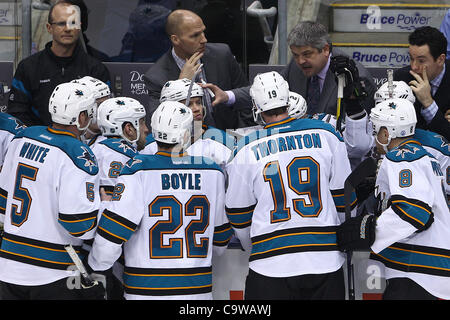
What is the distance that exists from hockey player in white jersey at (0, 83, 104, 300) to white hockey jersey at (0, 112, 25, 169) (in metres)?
1.24

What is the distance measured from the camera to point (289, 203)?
4711mm

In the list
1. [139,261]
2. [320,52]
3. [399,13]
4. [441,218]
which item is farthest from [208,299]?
[399,13]

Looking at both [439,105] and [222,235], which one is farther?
[439,105]

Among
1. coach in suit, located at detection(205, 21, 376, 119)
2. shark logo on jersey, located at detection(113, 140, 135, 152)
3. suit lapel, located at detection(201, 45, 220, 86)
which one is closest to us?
shark logo on jersey, located at detection(113, 140, 135, 152)

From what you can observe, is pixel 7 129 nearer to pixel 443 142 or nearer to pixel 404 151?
pixel 404 151

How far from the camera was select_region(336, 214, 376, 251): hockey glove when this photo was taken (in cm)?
463

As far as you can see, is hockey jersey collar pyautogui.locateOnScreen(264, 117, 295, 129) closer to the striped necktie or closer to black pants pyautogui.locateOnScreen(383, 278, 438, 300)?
black pants pyautogui.locateOnScreen(383, 278, 438, 300)

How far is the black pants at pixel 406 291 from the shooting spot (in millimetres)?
4723

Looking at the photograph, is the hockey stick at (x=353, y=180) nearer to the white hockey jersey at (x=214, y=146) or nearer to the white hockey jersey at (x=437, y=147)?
the white hockey jersey at (x=437, y=147)

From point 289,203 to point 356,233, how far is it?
16.5 inches

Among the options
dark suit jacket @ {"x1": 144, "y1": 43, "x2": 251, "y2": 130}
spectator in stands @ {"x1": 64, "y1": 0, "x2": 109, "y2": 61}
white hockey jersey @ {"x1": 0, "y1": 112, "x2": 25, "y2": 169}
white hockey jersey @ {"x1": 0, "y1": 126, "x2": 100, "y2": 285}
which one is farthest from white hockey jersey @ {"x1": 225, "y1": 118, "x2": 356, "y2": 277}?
spectator in stands @ {"x1": 64, "y1": 0, "x2": 109, "y2": 61}

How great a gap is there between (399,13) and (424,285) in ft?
13.8

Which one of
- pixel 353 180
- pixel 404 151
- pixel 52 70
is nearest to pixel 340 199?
pixel 353 180

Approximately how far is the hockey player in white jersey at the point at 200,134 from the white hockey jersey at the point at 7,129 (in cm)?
121
